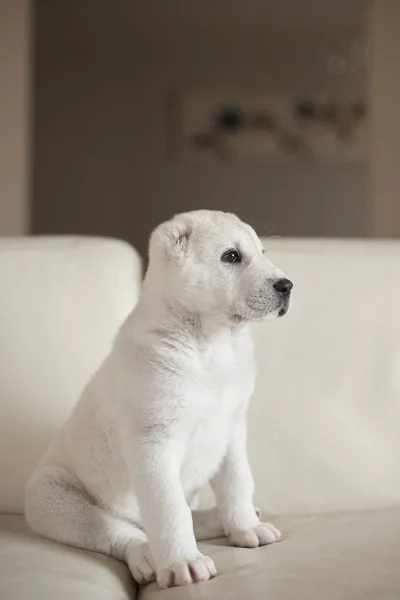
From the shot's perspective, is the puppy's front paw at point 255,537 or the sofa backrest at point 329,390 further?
the sofa backrest at point 329,390

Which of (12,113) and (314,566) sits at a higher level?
(12,113)

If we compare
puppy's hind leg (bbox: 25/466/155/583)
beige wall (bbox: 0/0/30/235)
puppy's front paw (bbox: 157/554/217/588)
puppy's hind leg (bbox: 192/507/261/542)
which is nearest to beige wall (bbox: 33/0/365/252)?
beige wall (bbox: 0/0/30/235)

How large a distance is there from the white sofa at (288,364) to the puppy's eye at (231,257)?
475 mm

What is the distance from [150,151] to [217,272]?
528 cm

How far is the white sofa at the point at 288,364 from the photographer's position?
196 cm

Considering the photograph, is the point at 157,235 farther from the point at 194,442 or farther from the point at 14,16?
the point at 14,16

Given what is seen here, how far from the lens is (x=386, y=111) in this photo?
4.30 meters

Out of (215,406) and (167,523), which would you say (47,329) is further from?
(167,523)

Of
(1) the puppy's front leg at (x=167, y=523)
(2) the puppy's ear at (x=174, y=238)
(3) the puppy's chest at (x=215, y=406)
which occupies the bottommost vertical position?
(1) the puppy's front leg at (x=167, y=523)

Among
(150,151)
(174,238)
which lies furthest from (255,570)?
(150,151)

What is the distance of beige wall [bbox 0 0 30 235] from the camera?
13.0ft

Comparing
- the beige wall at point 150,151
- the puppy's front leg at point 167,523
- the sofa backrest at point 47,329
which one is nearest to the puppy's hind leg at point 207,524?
the puppy's front leg at point 167,523

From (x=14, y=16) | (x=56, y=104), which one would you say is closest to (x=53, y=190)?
(x=56, y=104)

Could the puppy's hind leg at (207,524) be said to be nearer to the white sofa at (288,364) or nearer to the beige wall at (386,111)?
the white sofa at (288,364)
